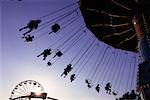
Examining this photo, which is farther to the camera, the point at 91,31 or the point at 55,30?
the point at 91,31

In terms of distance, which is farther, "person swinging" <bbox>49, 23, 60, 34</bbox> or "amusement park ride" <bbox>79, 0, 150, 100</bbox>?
"person swinging" <bbox>49, 23, 60, 34</bbox>

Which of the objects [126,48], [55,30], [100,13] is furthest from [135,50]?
[55,30]

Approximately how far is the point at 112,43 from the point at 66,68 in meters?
4.91

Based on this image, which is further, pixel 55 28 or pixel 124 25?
pixel 124 25

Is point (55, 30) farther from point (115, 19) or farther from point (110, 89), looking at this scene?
point (110, 89)

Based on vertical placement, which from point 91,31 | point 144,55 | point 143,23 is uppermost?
point 91,31

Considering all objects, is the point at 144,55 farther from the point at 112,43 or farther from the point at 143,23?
the point at 112,43

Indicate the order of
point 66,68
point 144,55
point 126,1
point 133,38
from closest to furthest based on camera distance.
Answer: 1. point 144,55
2. point 126,1
3. point 66,68
4. point 133,38

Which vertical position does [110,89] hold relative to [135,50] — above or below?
below

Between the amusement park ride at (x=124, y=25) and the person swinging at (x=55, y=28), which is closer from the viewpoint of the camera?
the amusement park ride at (x=124, y=25)

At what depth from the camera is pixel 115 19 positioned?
814 inches

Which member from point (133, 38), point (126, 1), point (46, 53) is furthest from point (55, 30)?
point (133, 38)

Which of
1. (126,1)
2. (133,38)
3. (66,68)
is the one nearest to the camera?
(126,1)

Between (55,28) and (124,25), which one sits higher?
(124,25)
